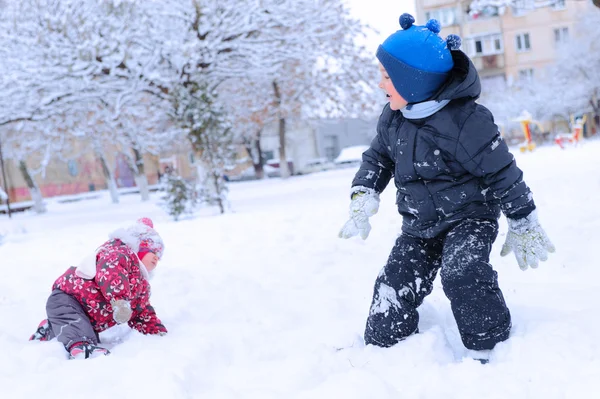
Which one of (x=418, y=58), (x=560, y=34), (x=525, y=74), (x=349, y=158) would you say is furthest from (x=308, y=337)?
(x=560, y=34)

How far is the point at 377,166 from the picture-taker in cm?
285

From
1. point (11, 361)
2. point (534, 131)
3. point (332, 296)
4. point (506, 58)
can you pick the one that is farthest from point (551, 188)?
point (506, 58)

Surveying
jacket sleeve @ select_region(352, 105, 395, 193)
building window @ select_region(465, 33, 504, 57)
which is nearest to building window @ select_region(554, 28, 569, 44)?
building window @ select_region(465, 33, 504, 57)

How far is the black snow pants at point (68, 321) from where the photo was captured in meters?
2.89

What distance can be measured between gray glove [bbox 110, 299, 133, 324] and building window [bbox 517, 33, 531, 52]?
114ft

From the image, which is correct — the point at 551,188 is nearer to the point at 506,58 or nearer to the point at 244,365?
the point at 244,365

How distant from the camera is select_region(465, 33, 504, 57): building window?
106 feet

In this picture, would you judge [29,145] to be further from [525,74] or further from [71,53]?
[525,74]

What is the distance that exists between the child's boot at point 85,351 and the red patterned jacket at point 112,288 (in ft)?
0.84

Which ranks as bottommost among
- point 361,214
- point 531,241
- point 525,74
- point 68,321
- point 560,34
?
point 525,74

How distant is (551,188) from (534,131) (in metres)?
24.7

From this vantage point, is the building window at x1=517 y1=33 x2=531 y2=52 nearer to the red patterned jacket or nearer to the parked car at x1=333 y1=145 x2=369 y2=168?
the parked car at x1=333 y1=145 x2=369 y2=168

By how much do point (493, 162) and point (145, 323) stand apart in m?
2.18

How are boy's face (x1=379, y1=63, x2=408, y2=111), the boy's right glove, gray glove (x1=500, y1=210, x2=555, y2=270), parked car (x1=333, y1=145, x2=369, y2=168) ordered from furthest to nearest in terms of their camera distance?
parked car (x1=333, y1=145, x2=369, y2=168)
the boy's right glove
boy's face (x1=379, y1=63, x2=408, y2=111)
gray glove (x1=500, y1=210, x2=555, y2=270)
